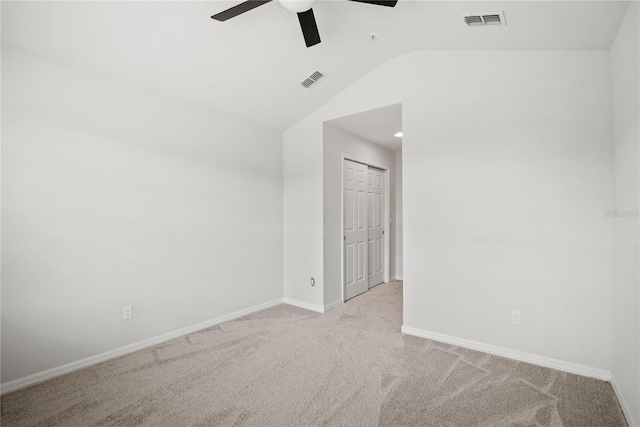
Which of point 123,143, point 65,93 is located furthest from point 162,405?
point 65,93

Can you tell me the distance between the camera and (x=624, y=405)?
1.83 m

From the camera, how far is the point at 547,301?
2387mm

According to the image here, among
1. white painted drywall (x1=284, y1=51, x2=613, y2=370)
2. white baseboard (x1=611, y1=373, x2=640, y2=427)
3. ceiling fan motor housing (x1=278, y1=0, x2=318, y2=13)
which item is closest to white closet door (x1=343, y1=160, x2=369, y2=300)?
white painted drywall (x1=284, y1=51, x2=613, y2=370)

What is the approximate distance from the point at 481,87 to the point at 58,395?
3.98 m

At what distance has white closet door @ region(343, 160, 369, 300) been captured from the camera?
4219 millimetres

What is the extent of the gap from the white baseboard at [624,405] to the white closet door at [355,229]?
8.75 feet

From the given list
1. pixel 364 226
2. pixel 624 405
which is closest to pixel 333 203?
pixel 364 226

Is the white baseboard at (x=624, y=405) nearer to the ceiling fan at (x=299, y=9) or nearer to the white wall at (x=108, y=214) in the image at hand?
the ceiling fan at (x=299, y=9)

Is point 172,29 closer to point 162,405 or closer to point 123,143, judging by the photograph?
point 123,143

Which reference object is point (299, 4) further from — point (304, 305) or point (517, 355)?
point (304, 305)

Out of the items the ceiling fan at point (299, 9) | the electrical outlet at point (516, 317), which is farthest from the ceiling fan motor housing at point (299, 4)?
the electrical outlet at point (516, 317)

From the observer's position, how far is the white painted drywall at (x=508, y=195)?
223 centimetres

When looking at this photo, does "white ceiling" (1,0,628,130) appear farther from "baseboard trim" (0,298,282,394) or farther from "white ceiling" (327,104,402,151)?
"baseboard trim" (0,298,282,394)

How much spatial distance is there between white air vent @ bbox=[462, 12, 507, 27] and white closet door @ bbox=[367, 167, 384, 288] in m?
2.66
